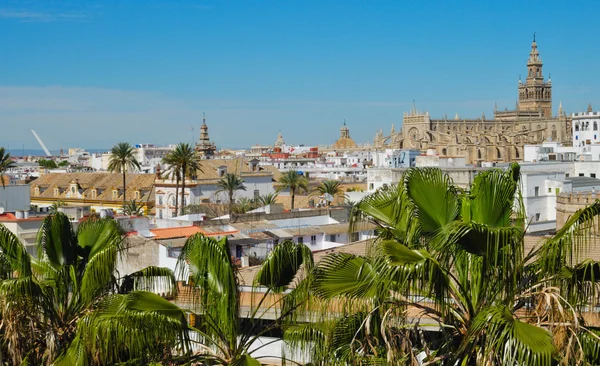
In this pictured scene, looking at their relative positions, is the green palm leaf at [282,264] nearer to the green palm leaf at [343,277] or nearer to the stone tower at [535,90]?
the green palm leaf at [343,277]

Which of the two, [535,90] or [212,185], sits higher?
[535,90]

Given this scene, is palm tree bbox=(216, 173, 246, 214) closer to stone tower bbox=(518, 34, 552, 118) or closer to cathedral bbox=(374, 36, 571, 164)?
cathedral bbox=(374, 36, 571, 164)

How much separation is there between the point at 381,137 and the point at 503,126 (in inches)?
865

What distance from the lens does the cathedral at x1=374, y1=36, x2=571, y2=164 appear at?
107 metres

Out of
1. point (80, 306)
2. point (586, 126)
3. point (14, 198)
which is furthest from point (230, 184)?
point (586, 126)

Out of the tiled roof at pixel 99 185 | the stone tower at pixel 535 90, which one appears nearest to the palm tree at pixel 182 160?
the tiled roof at pixel 99 185

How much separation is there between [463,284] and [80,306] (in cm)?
470

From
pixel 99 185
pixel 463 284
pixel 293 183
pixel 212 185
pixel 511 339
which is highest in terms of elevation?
pixel 463 284

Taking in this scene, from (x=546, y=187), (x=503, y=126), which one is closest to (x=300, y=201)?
(x=546, y=187)

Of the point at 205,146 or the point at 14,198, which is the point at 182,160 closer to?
the point at 14,198

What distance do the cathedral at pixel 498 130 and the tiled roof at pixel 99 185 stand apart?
42.2 meters

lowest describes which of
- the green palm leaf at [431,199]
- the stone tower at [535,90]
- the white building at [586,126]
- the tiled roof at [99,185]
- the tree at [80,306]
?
the tiled roof at [99,185]

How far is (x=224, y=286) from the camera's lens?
10.2 metres

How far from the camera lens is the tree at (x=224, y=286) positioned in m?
9.98
